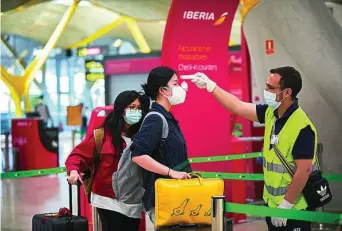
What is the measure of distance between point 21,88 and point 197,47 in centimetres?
2473

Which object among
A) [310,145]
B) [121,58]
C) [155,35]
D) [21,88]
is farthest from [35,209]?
[155,35]

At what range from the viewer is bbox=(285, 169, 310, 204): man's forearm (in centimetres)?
402

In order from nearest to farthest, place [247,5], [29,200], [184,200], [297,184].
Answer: [297,184], [184,200], [247,5], [29,200]

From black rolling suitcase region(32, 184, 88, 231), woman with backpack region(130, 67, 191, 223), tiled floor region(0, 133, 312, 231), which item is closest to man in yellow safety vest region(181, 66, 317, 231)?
woman with backpack region(130, 67, 191, 223)

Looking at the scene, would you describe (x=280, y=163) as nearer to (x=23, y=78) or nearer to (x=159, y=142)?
(x=159, y=142)

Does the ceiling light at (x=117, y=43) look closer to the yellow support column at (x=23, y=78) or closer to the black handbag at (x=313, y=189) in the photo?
the yellow support column at (x=23, y=78)

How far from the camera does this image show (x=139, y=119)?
4918 millimetres

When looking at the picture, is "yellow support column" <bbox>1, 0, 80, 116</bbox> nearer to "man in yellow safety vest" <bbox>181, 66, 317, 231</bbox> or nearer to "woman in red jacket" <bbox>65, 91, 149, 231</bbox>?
"woman in red jacket" <bbox>65, 91, 149, 231</bbox>

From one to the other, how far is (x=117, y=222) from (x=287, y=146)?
4.67 feet

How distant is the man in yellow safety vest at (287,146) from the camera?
405 cm

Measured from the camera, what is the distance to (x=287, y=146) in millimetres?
4098

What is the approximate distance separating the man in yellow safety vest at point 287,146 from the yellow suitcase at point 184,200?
1.11 ft

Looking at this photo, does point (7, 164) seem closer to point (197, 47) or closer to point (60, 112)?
point (197, 47)

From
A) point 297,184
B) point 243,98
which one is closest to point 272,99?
point 297,184
